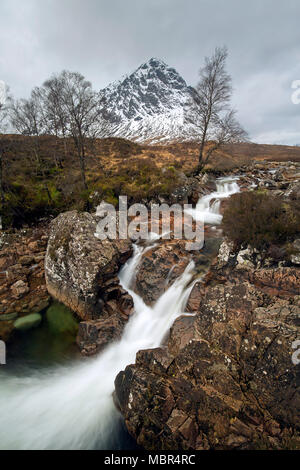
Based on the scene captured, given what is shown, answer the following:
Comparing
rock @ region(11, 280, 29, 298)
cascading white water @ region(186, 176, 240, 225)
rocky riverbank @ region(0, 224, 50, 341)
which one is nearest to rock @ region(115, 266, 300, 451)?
rocky riverbank @ region(0, 224, 50, 341)

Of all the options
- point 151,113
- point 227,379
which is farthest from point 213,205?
point 151,113

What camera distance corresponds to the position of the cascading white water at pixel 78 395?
4898 millimetres

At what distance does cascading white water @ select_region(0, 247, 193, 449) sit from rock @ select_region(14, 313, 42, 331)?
1.75 m

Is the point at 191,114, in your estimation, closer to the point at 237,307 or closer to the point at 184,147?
the point at 184,147

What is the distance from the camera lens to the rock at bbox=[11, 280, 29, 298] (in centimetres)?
906

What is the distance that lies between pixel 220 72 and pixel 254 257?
754 inches

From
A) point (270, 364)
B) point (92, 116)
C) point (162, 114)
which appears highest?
point (162, 114)

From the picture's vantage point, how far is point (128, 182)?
16.5 metres

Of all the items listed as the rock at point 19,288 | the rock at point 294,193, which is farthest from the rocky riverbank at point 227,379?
the rock at point 19,288

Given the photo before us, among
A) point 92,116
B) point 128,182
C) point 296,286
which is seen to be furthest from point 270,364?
point 92,116

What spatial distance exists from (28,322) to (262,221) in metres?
9.92

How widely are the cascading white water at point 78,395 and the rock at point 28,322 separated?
5.74 feet

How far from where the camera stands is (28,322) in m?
7.84

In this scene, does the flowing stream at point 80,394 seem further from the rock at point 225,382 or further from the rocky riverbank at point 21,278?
the rocky riverbank at point 21,278
